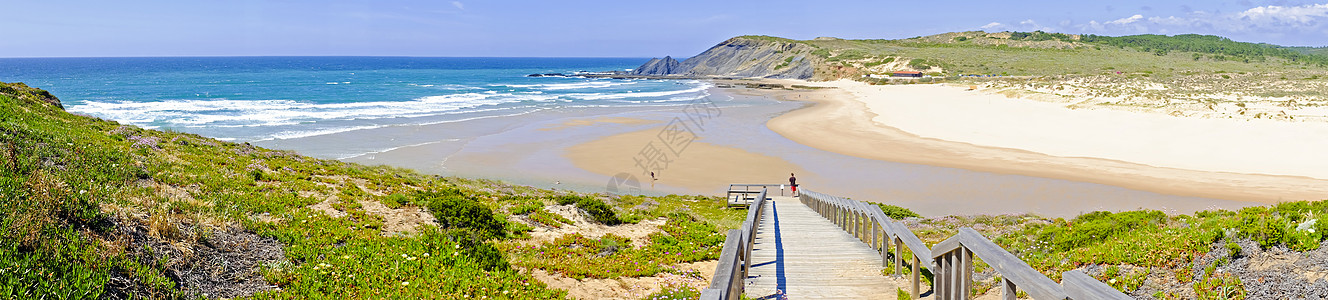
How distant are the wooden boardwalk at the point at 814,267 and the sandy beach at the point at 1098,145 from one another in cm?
1652

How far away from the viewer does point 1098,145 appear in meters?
27.6

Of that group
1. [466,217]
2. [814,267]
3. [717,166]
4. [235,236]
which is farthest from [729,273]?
[717,166]

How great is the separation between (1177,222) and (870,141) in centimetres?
2292

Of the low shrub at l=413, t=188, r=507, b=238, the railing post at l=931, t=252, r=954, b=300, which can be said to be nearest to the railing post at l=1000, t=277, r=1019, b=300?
the railing post at l=931, t=252, r=954, b=300

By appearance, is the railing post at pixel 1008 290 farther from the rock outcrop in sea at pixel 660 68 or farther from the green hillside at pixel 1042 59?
the rock outcrop in sea at pixel 660 68

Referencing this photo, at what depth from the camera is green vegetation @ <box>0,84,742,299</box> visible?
458cm

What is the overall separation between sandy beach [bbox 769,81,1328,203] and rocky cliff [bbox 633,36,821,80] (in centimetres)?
6267

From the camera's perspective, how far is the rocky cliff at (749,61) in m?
107

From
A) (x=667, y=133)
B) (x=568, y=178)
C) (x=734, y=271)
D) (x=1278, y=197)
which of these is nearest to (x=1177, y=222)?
(x=734, y=271)

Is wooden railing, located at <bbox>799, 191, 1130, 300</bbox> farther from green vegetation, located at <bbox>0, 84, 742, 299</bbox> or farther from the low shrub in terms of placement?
the low shrub

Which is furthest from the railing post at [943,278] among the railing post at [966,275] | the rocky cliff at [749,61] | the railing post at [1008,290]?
the rocky cliff at [749,61]

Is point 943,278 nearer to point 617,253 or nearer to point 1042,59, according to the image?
point 617,253

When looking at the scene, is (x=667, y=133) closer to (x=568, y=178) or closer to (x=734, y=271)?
(x=568, y=178)

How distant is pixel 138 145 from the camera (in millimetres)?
11789
